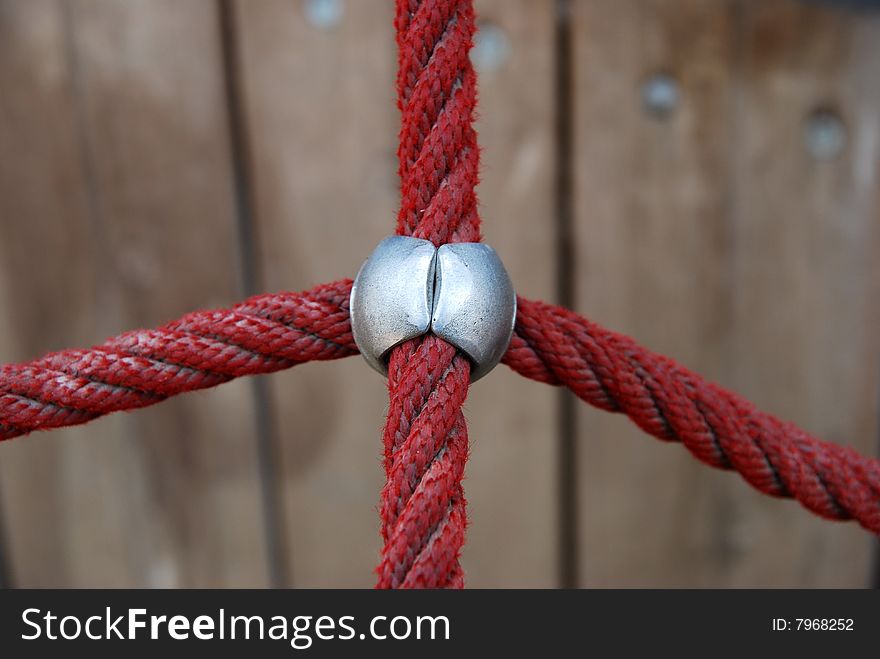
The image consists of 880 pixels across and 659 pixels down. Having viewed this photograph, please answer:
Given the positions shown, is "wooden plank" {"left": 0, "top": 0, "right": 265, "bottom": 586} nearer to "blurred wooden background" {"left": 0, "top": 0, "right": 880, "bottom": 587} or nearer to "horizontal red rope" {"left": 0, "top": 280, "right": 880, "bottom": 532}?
"blurred wooden background" {"left": 0, "top": 0, "right": 880, "bottom": 587}

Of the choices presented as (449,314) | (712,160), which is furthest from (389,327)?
(712,160)

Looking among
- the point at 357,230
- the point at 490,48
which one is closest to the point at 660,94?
the point at 490,48

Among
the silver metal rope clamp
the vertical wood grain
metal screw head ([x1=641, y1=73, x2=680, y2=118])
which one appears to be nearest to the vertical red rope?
the silver metal rope clamp

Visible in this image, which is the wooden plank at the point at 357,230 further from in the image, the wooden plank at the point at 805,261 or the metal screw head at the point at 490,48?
the wooden plank at the point at 805,261

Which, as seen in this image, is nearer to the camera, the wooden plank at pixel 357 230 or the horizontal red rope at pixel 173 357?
the horizontal red rope at pixel 173 357

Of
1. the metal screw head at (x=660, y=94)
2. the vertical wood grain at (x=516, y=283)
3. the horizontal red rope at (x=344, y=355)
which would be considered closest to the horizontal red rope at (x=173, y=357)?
the horizontal red rope at (x=344, y=355)

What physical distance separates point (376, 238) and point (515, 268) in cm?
12

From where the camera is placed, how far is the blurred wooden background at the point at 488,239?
24.3 inches

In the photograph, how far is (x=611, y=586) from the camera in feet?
2.42

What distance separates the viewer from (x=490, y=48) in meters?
0.62

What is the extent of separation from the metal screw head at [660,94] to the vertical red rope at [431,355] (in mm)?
314

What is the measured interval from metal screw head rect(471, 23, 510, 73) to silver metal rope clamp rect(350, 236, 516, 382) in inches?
12.7
